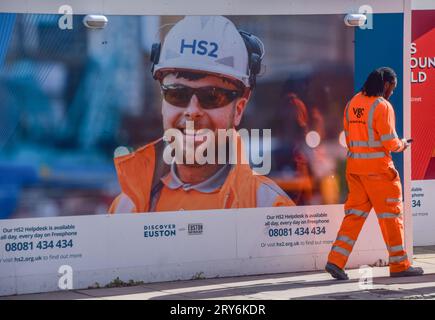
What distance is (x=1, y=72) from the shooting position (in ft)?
28.0

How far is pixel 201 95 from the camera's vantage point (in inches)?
368

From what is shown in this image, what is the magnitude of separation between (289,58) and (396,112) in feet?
4.38

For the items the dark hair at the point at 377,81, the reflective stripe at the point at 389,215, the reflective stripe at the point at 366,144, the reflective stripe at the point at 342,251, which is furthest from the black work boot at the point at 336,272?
the dark hair at the point at 377,81

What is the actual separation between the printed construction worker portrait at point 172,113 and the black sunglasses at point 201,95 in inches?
0.5

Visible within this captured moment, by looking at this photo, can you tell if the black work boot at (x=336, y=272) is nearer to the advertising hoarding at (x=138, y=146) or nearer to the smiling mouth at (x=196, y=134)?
the advertising hoarding at (x=138, y=146)

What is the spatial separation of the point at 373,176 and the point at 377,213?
36cm

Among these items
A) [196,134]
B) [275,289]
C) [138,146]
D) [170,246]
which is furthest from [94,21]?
[275,289]

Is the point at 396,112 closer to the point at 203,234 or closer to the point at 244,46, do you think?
the point at 244,46

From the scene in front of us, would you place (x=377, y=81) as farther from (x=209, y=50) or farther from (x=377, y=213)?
(x=209, y=50)

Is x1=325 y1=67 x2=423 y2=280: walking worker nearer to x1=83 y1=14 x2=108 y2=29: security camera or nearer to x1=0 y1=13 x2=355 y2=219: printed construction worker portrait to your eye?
x1=0 y1=13 x2=355 y2=219: printed construction worker portrait

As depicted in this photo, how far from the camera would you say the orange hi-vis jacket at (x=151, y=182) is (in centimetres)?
Answer: 910

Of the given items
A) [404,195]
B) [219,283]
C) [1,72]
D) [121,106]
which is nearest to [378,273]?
[404,195]

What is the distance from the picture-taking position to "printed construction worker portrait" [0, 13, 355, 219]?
8.70 metres

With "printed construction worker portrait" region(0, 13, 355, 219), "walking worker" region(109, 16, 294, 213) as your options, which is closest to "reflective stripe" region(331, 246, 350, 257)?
"printed construction worker portrait" region(0, 13, 355, 219)
